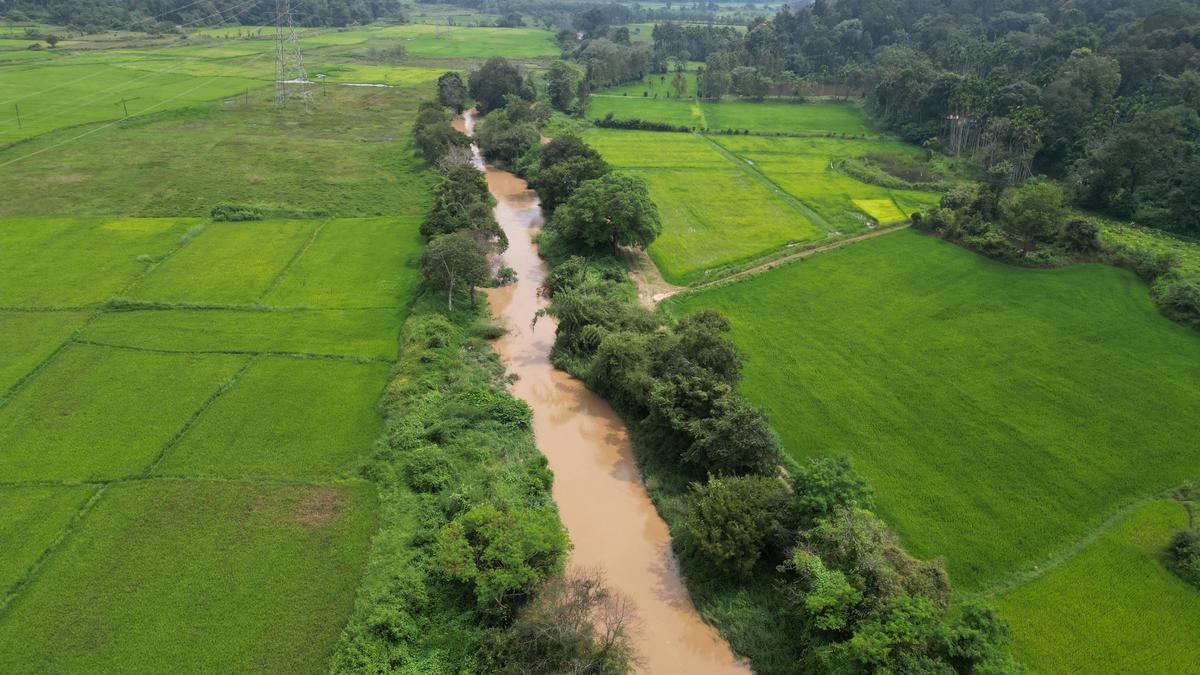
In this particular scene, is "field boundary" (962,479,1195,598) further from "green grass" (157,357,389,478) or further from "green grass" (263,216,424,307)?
"green grass" (263,216,424,307)

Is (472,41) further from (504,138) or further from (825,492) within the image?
(825,492)

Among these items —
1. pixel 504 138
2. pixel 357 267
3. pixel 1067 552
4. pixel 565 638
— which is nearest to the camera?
pixel 565 638

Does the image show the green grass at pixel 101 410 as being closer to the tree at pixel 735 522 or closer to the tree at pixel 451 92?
the tree at pixel 735 522

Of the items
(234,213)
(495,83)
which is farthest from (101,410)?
(495,83)

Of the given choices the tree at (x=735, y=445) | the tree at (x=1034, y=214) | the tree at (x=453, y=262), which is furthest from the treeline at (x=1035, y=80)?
the tree at (x=453, y=262)

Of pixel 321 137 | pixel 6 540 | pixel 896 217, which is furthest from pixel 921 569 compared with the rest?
pixel 321 137

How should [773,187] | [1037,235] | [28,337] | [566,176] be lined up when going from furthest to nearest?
[773,187]
[566,176]
[1037,235]
[28,337]

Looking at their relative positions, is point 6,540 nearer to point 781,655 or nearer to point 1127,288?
point 781,655

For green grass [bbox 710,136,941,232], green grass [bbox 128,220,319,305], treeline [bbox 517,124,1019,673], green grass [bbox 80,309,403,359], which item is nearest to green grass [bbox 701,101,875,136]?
green grass [bbox 710,136,941,232]
